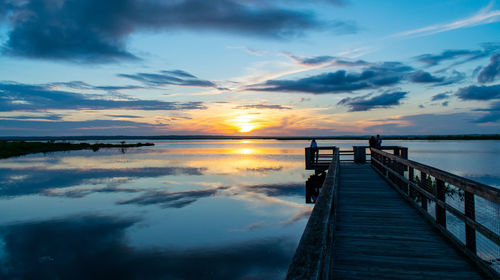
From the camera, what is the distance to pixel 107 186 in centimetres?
2134

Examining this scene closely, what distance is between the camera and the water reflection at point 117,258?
8.27m

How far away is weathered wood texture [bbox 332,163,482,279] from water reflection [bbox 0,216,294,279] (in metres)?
3.02

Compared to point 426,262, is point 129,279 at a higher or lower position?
lower

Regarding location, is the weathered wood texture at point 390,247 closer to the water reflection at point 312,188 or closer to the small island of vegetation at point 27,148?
the water reflection at point 312,188

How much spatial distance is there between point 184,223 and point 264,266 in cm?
505

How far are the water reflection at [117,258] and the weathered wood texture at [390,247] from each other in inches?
119

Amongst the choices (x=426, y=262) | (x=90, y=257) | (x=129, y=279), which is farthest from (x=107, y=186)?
(x=426, y=262)

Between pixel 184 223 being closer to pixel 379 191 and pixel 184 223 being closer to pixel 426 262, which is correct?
pixel 379 191

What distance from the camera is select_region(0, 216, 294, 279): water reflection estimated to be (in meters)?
8.27

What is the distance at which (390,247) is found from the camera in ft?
16.8

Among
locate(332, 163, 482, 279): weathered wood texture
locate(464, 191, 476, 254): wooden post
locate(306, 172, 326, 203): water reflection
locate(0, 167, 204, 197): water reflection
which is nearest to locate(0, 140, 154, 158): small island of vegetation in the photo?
locate(0, 167, 204, 197): water reflection

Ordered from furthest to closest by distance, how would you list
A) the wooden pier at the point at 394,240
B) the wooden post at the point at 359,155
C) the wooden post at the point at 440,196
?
1. the wooden post at the point at 359,155
2. the wooden post at the point at 440,196
3. the wooden pier at the point at 394,240

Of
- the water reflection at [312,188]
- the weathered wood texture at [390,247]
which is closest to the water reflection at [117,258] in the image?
the weathered wood texture at [390,247]

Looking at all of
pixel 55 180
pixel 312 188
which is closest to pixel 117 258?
pixel 312 188
